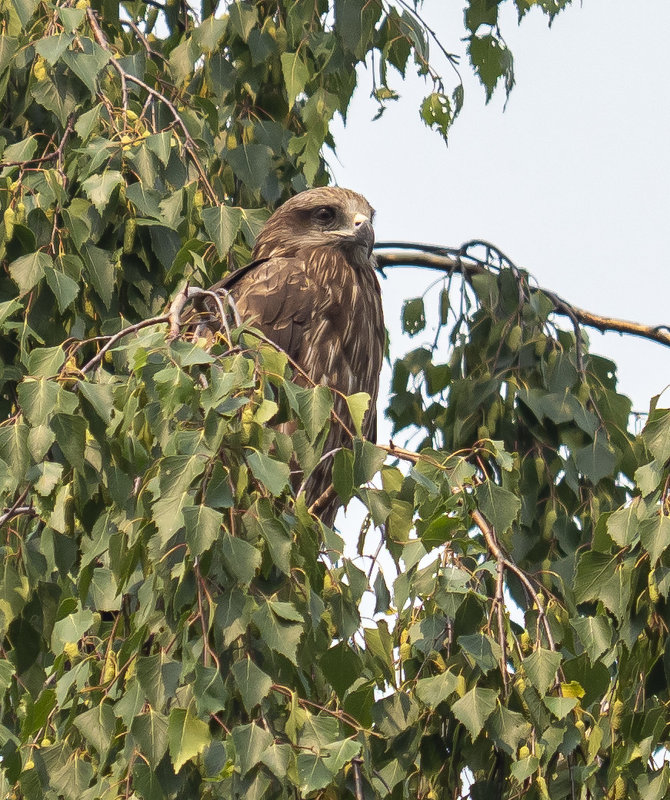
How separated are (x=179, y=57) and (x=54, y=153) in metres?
0.63

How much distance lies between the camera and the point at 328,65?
382 centimetres

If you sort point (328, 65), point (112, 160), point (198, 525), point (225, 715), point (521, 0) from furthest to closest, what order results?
point (521, 0), point (328, 65), point (112, 160), point (225, 715), point (198, 525)

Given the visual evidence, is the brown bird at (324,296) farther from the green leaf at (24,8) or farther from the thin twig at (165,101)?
the green leaf at (24,8)

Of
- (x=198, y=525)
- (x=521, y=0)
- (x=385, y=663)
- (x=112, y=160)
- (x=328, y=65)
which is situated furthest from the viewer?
(x=521, y=0)

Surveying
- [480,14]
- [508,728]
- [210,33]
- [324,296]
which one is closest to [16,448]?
[508,728]

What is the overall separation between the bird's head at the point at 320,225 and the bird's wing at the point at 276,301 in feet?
1.05

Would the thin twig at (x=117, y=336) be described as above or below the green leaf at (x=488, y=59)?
below

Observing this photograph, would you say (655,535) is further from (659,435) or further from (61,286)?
(61,286)

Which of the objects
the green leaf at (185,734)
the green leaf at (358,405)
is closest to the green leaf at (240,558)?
the green leaf at (185,734)

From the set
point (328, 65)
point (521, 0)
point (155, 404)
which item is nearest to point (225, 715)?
point (155, 404)

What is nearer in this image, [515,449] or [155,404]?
[155,404]

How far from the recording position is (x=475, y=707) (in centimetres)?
258

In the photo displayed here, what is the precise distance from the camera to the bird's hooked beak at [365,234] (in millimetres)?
4793

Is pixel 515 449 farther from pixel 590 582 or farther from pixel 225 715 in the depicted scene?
pixel 225 715
